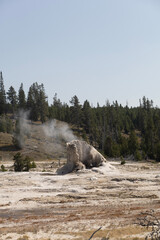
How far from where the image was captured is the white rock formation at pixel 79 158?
36.4m

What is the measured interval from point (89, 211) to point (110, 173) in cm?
1614

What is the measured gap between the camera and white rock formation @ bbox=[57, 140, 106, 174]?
120ft

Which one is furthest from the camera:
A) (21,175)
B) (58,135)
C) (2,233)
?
(58,135)

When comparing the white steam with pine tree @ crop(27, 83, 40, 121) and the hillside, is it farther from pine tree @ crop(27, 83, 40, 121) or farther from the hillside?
pine tree @ crop(27, 83, 40, 121)

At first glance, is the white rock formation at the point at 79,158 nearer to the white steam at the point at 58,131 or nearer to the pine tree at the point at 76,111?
the white steam at the point at 58,131

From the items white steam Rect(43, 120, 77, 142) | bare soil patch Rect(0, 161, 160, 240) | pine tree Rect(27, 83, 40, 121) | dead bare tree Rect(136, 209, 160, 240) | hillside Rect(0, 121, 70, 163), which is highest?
pine tree Rect(27, 83, 40, 121)

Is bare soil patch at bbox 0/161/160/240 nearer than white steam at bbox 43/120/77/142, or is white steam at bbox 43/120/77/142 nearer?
bare soil patch at bbox 0/161/160/240

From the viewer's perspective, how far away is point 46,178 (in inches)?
1271

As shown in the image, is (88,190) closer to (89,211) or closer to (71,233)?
(89,211)

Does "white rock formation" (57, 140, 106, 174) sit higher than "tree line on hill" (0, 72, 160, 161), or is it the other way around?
"tree line on hill" (0, 72, 160, 161)

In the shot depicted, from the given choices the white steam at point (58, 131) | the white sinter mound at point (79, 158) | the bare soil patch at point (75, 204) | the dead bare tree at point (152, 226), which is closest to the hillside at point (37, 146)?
the white steam at point (58, 131)

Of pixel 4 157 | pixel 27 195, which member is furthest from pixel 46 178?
pixel 4 157

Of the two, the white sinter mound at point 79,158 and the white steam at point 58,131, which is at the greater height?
the white steam at point 58,131

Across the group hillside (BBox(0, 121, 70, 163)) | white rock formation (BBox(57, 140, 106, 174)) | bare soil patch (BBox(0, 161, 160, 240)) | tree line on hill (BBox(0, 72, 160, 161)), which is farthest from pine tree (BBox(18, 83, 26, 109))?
bare soil patch (BBox(0, 161, 160, 240))
